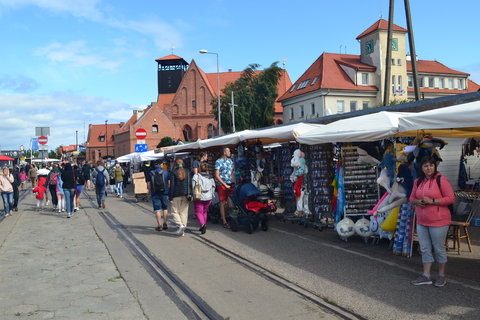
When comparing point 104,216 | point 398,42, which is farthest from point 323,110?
point 104,216

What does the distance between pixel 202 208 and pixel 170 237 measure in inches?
40.7

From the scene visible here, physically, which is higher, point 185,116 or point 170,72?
point 170,72

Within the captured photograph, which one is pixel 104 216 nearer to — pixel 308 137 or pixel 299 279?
pixel 308 137

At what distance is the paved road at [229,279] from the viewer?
5.38 m

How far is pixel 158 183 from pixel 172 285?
525cm

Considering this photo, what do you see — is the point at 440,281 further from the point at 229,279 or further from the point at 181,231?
the point at 181,231

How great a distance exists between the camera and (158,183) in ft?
38.1

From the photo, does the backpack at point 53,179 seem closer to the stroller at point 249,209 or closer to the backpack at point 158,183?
the backpack at point 158,183

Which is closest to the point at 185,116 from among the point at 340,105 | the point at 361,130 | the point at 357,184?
the point at 340,105

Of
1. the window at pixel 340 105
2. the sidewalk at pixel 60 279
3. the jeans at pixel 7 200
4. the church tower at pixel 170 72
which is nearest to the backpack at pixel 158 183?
the sidewalk at pixel 60 279

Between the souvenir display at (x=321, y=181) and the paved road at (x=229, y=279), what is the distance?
1.75 feet

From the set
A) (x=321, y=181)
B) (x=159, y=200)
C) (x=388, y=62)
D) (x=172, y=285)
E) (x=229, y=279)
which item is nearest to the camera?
(x=172, y=285)

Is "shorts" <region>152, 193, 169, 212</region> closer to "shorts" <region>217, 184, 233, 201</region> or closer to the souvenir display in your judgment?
"shorts" <region>217, 184, 233, 201</region>

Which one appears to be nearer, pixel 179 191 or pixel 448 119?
pixel 448 119
